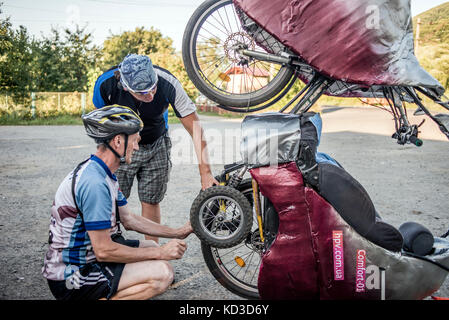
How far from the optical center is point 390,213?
5.11m

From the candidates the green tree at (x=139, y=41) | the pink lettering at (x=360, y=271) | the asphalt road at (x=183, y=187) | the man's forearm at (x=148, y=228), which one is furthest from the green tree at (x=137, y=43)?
the pink lettering at (x=360, y=271)

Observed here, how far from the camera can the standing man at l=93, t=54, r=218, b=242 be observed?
283 centimetres

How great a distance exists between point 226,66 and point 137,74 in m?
0.69

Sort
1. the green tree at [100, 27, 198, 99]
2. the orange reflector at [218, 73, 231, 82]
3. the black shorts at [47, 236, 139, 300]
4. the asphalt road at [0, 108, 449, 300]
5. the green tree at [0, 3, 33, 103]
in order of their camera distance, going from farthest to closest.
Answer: the green tree at [100, 27, 198, 99], the green tree at [0, 3, 33, 103], the asphalt road at [0, 108, 449, 300], the orange reflector at [218, 73, 231, 82], the black shorts at [47, 236, 139, 300]

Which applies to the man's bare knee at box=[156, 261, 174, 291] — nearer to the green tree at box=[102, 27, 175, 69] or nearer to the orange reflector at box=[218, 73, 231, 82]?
the orange reflector at box=[218, 73, 231, 82]

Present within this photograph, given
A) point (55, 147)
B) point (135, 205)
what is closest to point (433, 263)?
point (135, 205)

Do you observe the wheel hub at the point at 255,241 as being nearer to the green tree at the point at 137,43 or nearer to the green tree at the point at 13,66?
the green tree at the point at 13,66

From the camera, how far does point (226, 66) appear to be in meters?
2.96

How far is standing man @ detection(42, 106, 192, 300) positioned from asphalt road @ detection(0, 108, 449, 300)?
2.51 ft

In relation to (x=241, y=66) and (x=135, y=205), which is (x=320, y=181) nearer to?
(x=241, y=66)

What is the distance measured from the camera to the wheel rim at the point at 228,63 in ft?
9.07

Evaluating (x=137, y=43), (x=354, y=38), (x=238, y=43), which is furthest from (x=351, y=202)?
(x=137, y=43)

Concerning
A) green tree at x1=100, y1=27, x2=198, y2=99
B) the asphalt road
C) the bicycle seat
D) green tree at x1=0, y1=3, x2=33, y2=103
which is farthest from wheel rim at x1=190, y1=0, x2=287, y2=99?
green tree at x1=100, y1=27, x2=198, y2=99
